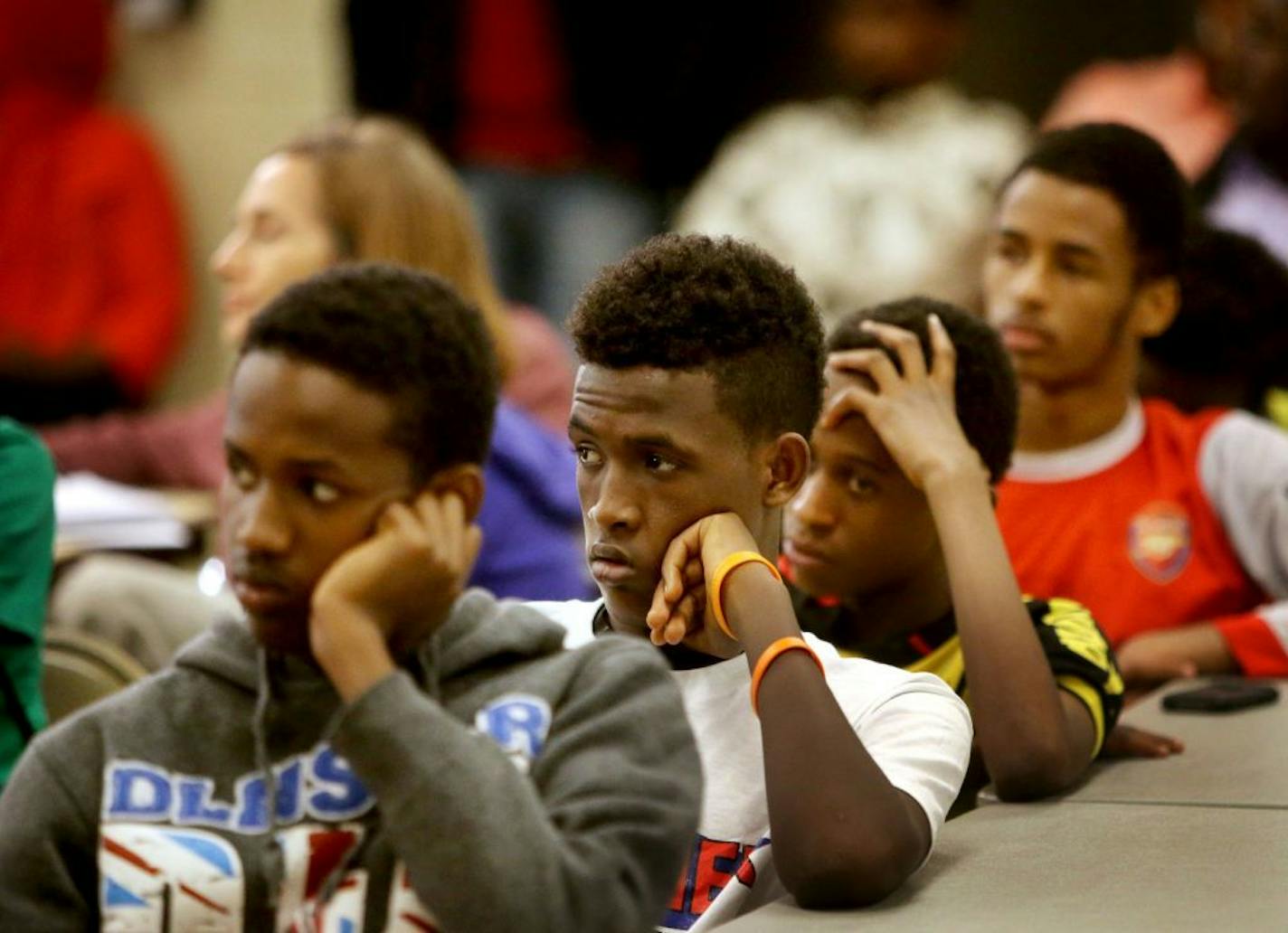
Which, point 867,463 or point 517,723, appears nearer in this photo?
point 517,723

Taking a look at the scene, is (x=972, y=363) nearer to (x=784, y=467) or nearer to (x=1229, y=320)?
(x=784, y=467)

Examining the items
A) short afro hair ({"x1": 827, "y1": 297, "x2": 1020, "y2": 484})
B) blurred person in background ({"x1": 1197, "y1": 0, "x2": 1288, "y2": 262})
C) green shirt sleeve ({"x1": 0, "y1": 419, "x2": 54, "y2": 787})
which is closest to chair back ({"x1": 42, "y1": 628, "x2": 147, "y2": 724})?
green shirt sleeve ({"x1": 0, "y1": 419, "x2": 54, "y2": 787})

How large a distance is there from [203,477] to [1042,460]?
6.68 feet

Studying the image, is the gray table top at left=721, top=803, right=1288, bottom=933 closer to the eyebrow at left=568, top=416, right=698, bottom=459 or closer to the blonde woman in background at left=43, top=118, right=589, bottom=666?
the eyebrow at left=568, top=416, right=698, bottom=459

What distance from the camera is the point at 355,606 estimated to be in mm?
1415

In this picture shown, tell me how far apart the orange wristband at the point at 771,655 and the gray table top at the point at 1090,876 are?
0.19 m

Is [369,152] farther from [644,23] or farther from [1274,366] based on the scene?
[644,23]

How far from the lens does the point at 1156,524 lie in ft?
9.20

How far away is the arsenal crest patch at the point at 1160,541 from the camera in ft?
9.15

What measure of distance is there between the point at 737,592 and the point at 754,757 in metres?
0.16

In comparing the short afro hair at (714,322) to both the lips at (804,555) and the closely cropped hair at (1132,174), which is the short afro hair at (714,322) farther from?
the closely cropped hair at (1132,174)

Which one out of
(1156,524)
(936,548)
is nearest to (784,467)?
(936,548)

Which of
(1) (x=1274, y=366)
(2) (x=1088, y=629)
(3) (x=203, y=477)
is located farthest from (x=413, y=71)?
(2) (x=1088, y=629)

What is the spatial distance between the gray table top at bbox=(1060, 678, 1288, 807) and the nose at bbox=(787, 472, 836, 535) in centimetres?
42
